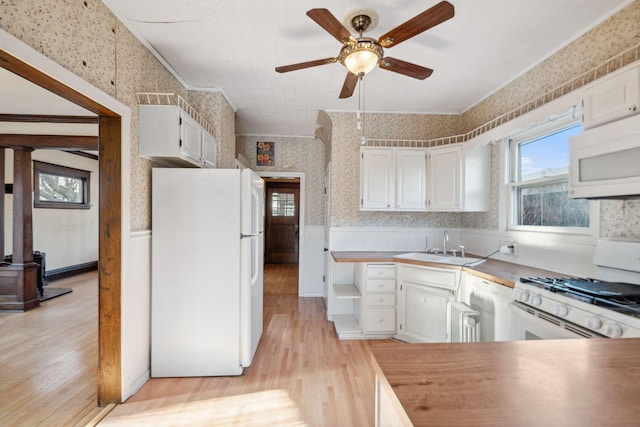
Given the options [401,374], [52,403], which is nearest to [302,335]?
[52,403]

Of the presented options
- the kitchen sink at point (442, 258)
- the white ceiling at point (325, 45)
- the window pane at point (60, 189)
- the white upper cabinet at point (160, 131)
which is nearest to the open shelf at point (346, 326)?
the kitchen sink at point (442, 258)

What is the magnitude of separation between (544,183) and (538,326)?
144 cm

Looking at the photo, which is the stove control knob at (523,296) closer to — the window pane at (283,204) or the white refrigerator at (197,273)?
the white refrigerator at (197,273)

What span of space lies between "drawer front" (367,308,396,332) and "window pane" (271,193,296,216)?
490 centimetres

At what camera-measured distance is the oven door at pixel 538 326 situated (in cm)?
133

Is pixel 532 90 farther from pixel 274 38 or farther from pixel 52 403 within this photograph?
pixel 52 403

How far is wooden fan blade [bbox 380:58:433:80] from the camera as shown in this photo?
1761 mm

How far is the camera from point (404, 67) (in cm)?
186

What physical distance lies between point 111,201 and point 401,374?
2.04 m

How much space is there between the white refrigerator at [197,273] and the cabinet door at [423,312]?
1.54 m

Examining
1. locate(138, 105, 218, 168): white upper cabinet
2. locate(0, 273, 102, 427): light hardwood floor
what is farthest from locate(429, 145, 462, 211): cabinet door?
locate(0, 273, 102, 427): light hardwood floor

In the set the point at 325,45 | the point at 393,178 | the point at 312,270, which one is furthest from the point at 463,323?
the point at 312,270

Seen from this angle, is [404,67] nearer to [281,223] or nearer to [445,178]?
[445,178]

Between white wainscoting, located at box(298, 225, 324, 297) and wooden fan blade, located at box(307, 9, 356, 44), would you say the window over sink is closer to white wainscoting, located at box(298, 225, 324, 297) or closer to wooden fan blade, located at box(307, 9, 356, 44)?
wooden fan blade, located at box(307, 9, 356, 44)
